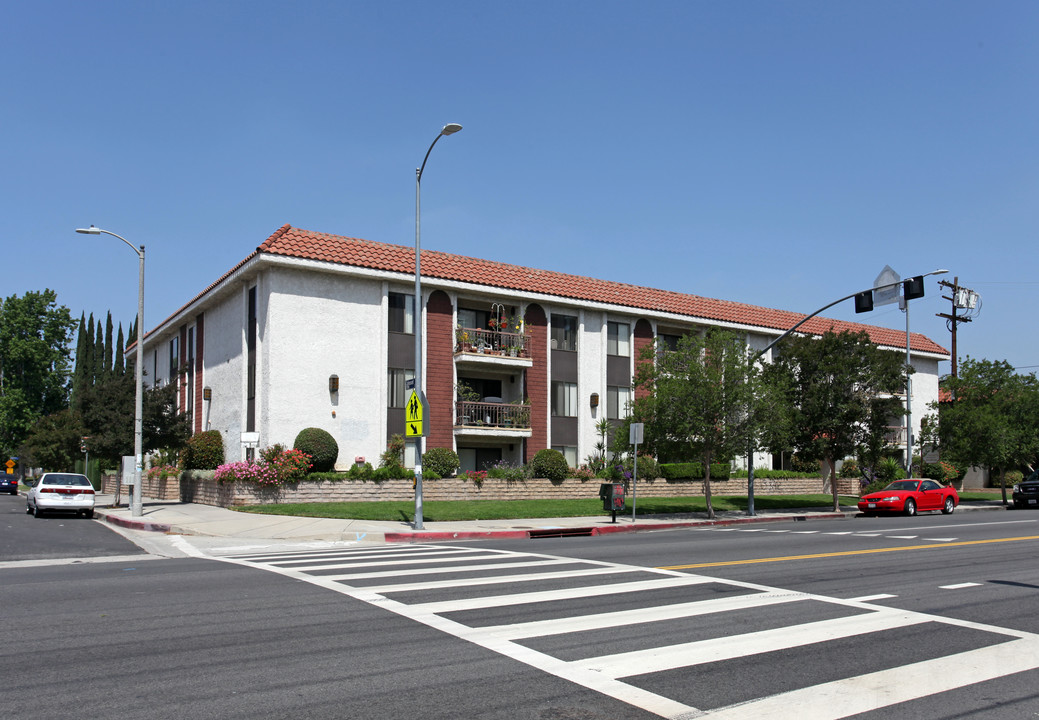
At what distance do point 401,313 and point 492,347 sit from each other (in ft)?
14.2

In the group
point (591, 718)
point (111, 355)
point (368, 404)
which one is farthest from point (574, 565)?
point (111, 355)

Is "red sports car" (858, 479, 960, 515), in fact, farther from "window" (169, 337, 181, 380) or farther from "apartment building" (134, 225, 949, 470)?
"window" (169, 337, 181, 380)

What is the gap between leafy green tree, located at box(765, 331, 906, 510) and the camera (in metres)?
30.6

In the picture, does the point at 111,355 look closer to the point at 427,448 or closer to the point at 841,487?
the point at 427,448

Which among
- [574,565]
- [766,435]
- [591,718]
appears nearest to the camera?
[591,718]

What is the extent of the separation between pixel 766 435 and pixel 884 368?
6974mm

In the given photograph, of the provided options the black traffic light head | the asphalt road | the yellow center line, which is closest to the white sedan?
the asphalt road

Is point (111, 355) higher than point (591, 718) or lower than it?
higher

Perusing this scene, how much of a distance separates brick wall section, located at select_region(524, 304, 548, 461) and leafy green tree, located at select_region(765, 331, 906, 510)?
967 cm

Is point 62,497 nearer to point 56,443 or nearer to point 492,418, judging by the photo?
point 492,418

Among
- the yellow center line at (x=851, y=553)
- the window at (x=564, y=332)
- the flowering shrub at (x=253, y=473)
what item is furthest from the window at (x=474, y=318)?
the yellow center line at (x=851, y=553)

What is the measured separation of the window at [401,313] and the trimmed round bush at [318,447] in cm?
534

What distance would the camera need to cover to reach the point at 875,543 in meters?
17.0

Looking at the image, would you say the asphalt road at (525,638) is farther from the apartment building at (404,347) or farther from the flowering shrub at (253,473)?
the apartment building at (404,347)
